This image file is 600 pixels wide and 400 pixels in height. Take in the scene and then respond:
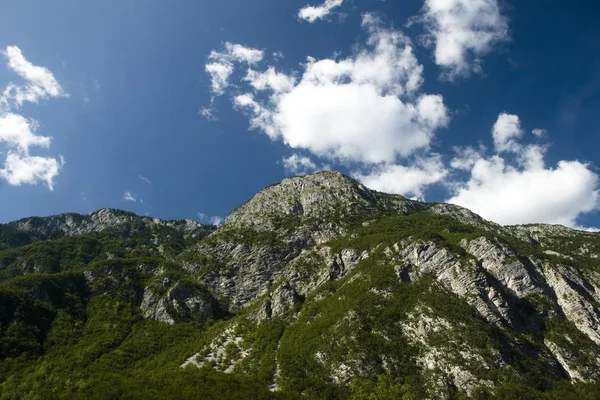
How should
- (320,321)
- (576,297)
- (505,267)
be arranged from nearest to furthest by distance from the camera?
(320,321), (576,297), (505,267)

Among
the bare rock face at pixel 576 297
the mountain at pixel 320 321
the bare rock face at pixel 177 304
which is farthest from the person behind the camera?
the bare rock face at pixel 177 304

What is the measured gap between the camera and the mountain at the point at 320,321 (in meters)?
83.9

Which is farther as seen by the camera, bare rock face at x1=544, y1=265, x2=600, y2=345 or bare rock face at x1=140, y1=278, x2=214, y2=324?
bare rock face at x1=140, y1=278, x2=214, y2=324

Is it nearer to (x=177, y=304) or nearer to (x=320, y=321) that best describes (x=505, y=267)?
(x=320, y=321)

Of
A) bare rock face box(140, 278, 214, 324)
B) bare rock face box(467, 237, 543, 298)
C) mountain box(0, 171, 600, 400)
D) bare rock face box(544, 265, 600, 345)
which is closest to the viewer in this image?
mountain box(0, 171, 600, 400)

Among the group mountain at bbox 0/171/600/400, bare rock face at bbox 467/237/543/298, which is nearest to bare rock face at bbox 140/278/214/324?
mountain at bbox 0/171/600/400

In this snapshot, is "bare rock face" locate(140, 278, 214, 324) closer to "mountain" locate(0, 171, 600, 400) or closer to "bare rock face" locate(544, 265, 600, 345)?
"mountain" locate(0, 171, 600, 400)

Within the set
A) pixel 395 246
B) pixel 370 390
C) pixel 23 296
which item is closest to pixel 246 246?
pixel 395 246

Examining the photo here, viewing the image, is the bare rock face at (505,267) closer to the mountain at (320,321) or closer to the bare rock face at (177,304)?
the mountain at (320,321)

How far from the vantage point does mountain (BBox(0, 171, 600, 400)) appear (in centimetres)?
8388

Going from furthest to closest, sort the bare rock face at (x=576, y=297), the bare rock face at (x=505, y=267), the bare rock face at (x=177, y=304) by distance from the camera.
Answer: the bare rock face at (x=177, y=304)
the bare rock face at (x=505, y=267)
the bare rock face at (x=576, y=297)

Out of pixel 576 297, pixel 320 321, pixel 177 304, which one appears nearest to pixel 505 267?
pixel 576 297

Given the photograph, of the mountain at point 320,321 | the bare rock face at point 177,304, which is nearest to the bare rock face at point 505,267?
the mountain at point 320,321

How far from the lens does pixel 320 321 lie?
109 metres
